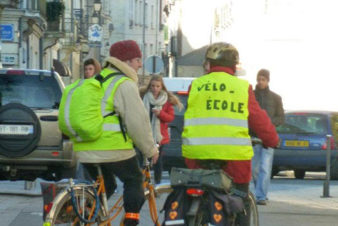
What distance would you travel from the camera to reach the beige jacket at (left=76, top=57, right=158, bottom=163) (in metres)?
7.89

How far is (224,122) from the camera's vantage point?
720 cm

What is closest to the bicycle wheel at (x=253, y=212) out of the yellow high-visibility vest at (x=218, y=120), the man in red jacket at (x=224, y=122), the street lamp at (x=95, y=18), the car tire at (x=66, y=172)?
the man in red jacket at (x=224, y=122)

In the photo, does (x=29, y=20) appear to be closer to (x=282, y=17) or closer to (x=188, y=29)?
(x=282, y=17)

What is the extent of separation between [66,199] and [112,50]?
1.22m

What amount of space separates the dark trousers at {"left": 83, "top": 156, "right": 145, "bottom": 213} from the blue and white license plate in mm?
6807

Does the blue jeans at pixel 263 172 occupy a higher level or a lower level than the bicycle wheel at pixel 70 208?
lower

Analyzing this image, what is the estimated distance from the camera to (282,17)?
3247 cm

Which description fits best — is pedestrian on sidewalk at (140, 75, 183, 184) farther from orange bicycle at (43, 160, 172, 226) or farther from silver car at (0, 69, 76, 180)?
orange bicycle at (43, 160, 172, 226)

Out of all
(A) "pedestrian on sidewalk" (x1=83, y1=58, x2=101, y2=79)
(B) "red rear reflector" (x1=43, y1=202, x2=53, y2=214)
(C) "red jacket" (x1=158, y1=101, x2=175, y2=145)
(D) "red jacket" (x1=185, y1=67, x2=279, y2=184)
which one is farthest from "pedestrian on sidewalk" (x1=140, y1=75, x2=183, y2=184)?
(D) "red jacket" (x1=185, y1=67, x2=279, y2=184)

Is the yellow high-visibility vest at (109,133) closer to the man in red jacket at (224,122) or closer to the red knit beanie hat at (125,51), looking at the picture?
the red knit beanie hat at (125,51)

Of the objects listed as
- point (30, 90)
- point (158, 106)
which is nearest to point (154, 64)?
point (30, 90)

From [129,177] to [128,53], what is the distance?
0.88 metres

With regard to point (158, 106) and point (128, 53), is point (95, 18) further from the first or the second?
point (128, 53)

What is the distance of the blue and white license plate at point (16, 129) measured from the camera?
48.6ft
